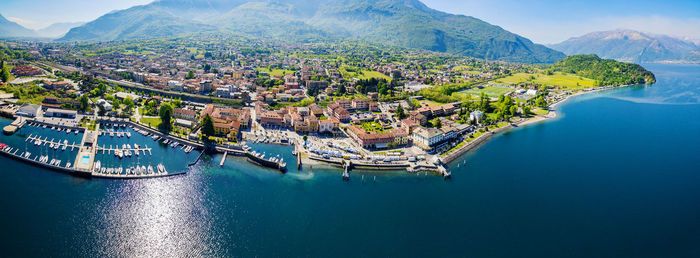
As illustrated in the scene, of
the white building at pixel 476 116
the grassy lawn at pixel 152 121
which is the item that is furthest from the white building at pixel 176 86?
the white building at pixel 476 116

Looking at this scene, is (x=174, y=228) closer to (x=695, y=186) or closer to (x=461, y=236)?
(x=461, y=236)

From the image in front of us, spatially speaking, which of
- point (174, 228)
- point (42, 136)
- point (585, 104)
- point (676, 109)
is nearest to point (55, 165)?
point (42, 136)

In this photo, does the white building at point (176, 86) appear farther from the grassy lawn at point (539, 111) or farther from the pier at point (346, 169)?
the grassy lawn at point (539, 111)

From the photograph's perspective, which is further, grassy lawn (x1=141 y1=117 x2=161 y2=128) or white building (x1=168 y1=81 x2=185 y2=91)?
white building (x1=168 y1=81 x2=185 y2=91)

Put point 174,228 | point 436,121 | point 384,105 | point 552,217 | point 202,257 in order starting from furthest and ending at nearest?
point 384,105 < point 436,121 < point 552,217 < point 174,228 < point 202,257

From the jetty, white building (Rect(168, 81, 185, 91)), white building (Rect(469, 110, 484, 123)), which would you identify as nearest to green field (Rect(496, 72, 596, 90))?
white building (Rect(469, 110, 484, 123))

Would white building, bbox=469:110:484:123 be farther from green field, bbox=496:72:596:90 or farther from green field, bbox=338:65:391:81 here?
green field, bbox=496:72:596:90

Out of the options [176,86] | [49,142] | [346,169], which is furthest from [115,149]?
[176,86]

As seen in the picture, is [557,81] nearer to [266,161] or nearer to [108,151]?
[266,161]
